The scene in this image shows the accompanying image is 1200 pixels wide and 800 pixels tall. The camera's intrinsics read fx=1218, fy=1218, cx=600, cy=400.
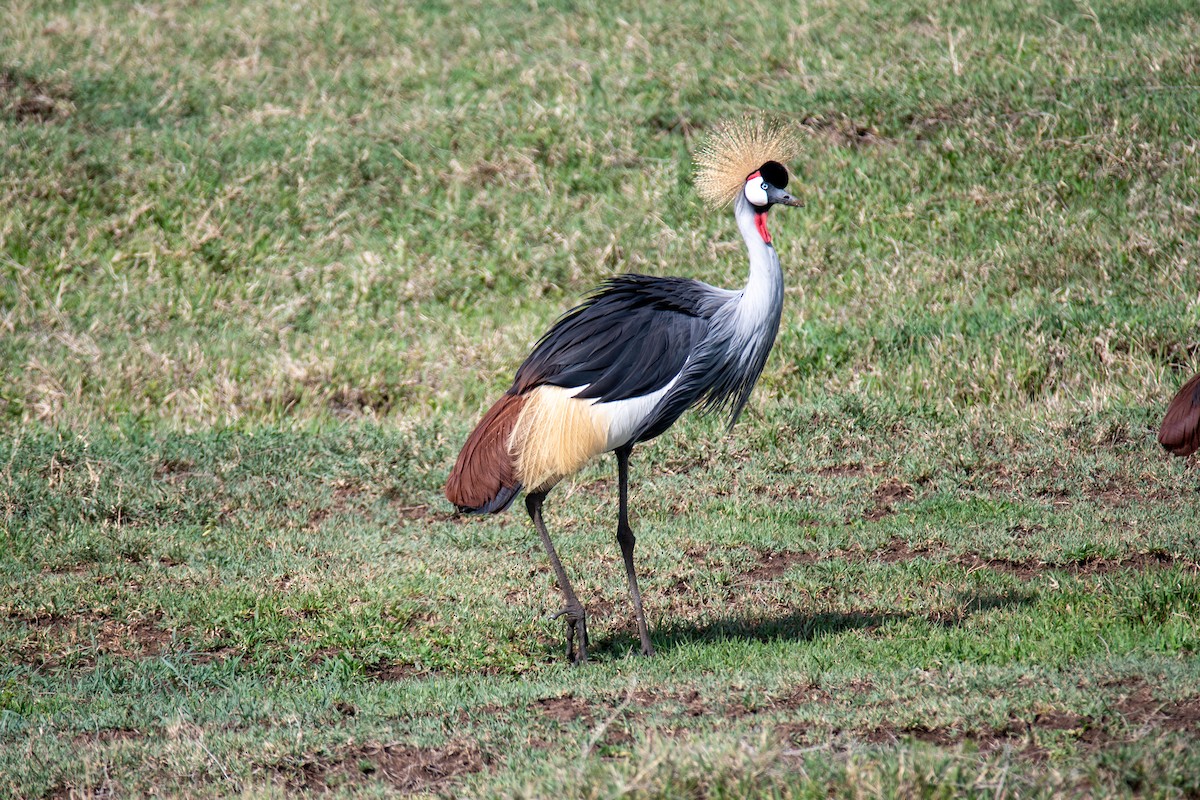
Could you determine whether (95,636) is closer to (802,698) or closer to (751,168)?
(802,698)

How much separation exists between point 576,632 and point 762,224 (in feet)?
6.74

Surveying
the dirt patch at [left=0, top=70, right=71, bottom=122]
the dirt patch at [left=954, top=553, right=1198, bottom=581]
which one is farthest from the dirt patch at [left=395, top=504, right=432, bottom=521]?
the dirt patch at [left=0, top=70, right=71, bottom=122]

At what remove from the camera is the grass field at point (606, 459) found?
4289 millimetres

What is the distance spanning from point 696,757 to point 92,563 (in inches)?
169

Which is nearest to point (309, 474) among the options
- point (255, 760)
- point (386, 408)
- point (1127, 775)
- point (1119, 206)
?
point (386, 408)

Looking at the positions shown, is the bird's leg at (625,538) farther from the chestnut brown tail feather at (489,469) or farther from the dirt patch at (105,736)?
the dirt patch at (105,736)

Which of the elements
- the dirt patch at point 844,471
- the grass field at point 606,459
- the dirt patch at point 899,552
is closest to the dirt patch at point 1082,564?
the grass field at point 606,459

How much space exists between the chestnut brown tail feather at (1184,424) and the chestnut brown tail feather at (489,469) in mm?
2814

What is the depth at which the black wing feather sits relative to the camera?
210 inches

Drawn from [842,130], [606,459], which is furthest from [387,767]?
[842,130]

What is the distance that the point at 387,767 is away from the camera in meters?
4.14

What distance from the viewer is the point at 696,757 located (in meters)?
3.60

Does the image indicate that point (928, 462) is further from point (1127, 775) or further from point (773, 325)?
point (1127, 775)

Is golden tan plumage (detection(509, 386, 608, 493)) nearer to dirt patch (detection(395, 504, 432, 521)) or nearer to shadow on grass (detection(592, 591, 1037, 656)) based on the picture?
shadow on grass (detection(592, 591, 1037, 656))
